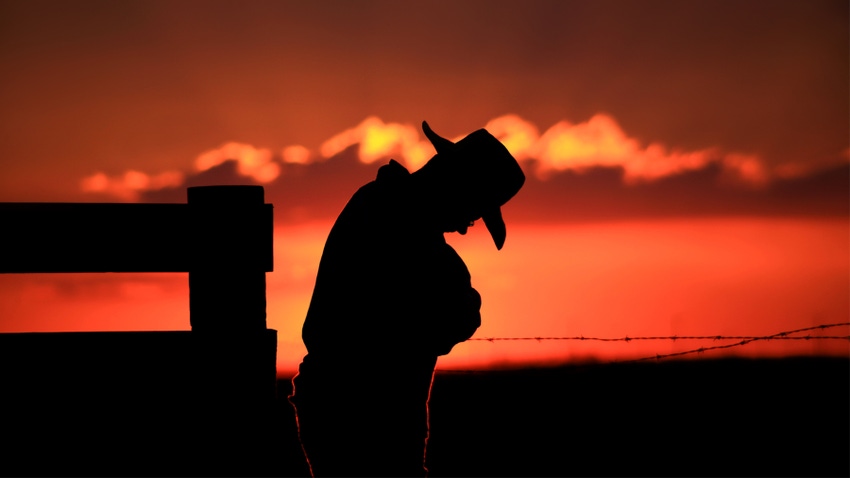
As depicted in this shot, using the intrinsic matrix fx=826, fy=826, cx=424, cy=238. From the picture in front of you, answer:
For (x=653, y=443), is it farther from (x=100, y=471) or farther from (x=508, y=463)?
(x=100, y=471)

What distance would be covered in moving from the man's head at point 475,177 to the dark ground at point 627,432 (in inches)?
44.5

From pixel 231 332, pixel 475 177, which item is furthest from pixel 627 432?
pixel 231 332

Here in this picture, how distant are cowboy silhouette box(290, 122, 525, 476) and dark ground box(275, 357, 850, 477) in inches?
7.3

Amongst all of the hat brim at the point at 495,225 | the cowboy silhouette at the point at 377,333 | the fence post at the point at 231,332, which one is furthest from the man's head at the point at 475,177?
the fence post at the point at 231,332

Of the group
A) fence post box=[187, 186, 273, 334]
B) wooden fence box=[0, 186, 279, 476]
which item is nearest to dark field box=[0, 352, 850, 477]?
wooden fence box=[0, 186, 279, 476]

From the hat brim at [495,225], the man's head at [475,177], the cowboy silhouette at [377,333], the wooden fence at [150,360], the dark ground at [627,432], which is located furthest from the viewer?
the dark ground at [627,432]

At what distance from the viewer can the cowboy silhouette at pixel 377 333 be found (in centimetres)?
309

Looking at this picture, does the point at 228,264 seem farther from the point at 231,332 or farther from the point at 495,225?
the point at 495,225

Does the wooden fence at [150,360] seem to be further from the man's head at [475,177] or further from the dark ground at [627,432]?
the man's head at [475,177]

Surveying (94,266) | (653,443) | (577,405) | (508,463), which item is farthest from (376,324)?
(577,405)

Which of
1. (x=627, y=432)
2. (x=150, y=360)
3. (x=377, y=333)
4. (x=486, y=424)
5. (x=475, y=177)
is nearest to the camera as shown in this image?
(x=150, y=360)

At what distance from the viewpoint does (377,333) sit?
3090 mm

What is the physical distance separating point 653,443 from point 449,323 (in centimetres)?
854

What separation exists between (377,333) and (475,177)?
0.85 metres
